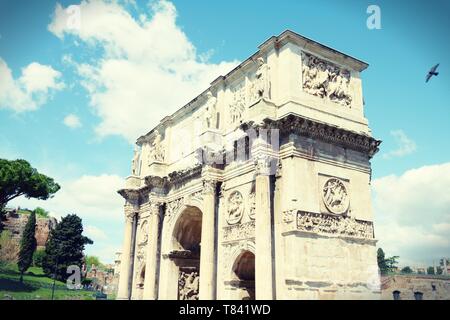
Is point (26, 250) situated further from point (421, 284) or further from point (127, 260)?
point (421, 284)

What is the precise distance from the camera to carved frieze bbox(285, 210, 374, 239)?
45.3 ft

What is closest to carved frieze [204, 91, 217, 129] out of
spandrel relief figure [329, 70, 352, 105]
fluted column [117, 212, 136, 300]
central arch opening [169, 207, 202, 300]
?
central arch opening [169, 207, 202, 300]

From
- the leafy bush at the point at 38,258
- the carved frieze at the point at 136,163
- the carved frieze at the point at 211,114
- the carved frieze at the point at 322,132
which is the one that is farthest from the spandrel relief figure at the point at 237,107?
the leafy bush at the point at 38,258

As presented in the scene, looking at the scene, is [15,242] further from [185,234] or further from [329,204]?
[329,204]

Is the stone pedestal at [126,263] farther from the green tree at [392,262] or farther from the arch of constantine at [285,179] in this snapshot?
the green tree at [392,262]

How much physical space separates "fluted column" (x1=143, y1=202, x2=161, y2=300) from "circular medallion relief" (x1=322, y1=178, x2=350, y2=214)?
10.2 meters

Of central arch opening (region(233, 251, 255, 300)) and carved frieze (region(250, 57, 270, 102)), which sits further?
central arch opening (region(233, 251, 255, 300))

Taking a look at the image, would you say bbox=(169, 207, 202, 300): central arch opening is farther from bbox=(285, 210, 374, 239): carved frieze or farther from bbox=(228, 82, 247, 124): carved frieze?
bbox=(285, 210, 374, 239): carved frieze

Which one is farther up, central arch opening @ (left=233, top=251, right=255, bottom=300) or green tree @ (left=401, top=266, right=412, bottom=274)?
green tree @ (left=401, top=266, right=412, bottom=274)

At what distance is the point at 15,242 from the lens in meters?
52.3

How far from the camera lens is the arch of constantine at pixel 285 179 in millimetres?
13766

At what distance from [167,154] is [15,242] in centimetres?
3839

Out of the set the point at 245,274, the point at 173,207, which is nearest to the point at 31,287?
the point at 173,207

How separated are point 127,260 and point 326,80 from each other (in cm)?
1573
